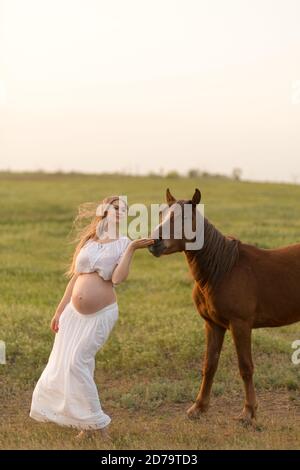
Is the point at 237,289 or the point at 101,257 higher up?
the point at 101,257

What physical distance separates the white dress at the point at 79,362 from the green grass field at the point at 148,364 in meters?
0.25

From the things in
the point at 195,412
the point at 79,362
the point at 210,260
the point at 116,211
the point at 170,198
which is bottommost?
the point at 195,412

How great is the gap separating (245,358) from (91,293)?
175cm

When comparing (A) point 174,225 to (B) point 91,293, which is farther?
(A) point 174,225

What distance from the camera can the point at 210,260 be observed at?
7.80m

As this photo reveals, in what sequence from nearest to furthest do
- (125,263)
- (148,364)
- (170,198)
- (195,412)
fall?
(125,263) < (170,198) < (195,412) < (148,364)

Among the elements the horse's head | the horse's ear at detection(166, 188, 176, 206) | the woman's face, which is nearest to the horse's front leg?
the horse's head

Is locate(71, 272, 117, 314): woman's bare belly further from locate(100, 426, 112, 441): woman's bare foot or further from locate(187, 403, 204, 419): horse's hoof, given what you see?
locate(187, 403, 204, 419): horse's hoof

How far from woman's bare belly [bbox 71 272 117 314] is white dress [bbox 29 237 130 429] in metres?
0.06

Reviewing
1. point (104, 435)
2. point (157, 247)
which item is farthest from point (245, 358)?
point (104, 435)

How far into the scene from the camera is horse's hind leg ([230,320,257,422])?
7723 mm

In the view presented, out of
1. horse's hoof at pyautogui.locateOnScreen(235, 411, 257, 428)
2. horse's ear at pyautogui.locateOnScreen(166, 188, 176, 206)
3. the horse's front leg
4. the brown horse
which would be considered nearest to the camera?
horse's ear at pyautogui.locateOnScreen(166, 188, 176, 206)

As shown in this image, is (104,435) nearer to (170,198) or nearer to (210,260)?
(210,260)

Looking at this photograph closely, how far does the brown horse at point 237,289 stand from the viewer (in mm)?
7727
